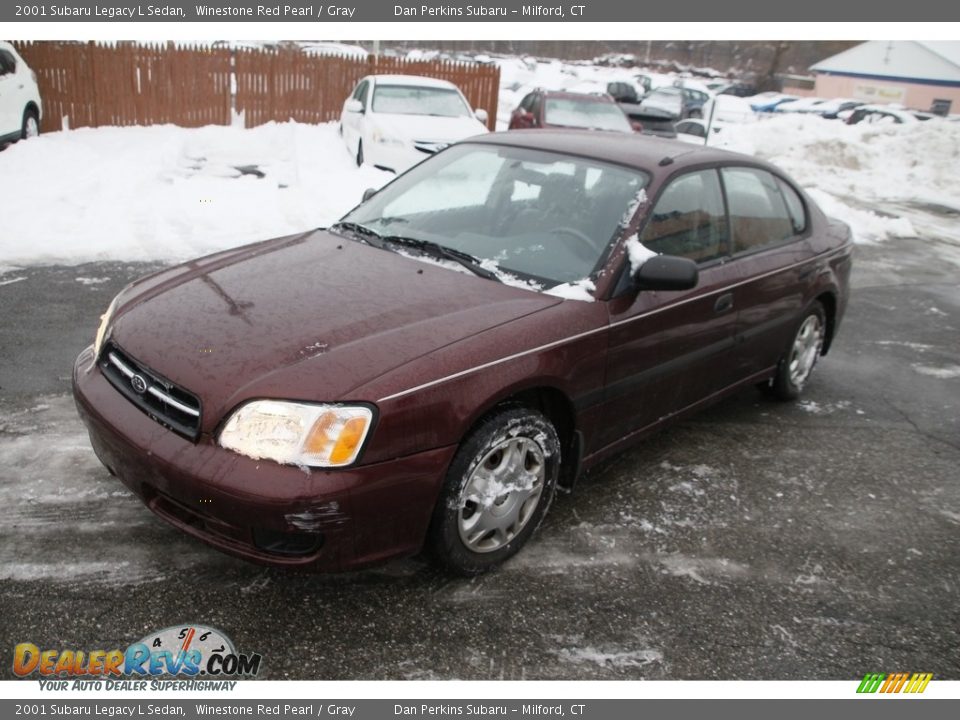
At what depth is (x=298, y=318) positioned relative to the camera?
2863 millimetres

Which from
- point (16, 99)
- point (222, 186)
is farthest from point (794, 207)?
point (16, 99)

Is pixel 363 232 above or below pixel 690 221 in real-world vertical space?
below

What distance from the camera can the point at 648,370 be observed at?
3512 millimetres

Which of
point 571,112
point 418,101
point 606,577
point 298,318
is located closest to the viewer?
point 298,318

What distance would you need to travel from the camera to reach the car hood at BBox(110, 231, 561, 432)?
254 centimetres

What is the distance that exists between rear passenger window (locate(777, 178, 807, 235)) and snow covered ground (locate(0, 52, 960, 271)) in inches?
204

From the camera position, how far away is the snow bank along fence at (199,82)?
12992mm

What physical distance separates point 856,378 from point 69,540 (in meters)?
5.07

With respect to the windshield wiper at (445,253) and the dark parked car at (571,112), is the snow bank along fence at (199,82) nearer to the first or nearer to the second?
the dark parked car at (571,112)

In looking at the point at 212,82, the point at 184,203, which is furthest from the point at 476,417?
the point at 212,82

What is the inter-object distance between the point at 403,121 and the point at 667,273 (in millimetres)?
8451

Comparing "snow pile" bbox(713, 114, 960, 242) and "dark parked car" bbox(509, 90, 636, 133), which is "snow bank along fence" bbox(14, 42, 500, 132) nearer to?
"dark parked car" bbox(509, 90, 636, 133)

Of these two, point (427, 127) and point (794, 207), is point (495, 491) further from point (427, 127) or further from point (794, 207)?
point (427, 127)

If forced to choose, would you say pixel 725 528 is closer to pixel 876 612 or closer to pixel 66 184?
pixel 876 612
